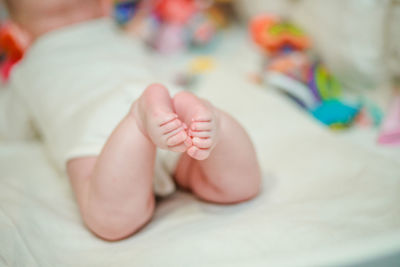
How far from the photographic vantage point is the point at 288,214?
0.65 meters

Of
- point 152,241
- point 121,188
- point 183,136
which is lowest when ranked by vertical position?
point 152,241

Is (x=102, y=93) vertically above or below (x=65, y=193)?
above

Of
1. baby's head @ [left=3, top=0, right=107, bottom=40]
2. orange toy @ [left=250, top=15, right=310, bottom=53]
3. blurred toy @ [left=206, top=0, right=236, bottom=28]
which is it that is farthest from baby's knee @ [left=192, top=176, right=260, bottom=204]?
blurred toy @ [left=206, top=0, right=236, bottom=28]

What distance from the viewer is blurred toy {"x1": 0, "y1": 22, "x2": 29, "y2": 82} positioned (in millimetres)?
1282

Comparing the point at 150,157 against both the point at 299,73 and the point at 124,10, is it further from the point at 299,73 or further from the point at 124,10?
the point at 124,10

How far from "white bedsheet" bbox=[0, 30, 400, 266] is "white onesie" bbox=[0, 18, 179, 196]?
92mm

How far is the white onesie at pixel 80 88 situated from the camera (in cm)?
71

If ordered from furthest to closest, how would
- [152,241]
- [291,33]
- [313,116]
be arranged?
1. [291,33]
2. [313,116]
3. [152,241]

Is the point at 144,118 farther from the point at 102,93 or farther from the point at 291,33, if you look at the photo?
the point at 291,33

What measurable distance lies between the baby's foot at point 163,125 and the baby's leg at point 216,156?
0.05ft

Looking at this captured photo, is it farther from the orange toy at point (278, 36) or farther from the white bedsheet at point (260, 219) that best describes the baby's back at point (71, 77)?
the orange toy at point (278, 36)

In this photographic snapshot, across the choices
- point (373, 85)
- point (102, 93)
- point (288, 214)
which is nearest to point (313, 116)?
point (373, 85)

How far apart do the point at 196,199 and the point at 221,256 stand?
0.18 meters

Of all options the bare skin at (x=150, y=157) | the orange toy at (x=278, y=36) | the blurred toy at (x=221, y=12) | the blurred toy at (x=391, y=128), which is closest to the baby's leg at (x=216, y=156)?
the bare skin at (x=150, y=157)
